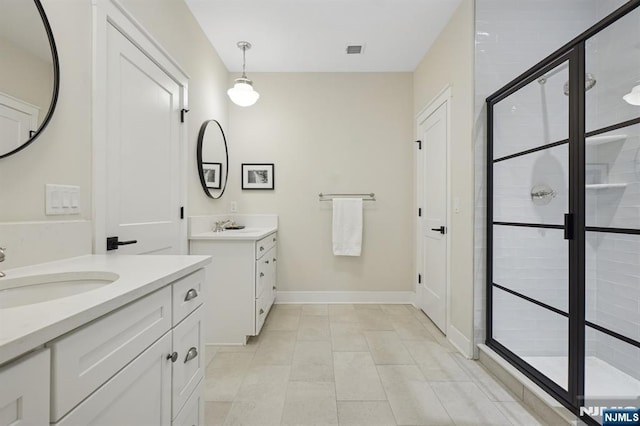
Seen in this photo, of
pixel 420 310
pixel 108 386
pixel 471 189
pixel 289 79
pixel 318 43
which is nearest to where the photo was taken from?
pixel 108 386

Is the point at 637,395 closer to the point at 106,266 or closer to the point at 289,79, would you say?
the point at 106,266

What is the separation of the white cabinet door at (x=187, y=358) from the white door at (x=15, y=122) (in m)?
0.82

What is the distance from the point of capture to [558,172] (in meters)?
1.87

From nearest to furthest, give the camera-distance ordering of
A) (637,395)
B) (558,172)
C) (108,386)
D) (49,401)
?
(49,401) → (108,386) → (637,395) → (558,172)

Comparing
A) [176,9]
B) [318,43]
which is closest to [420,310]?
[318,43]

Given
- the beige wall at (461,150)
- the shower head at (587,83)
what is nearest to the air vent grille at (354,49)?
the beige wall at (461,150)

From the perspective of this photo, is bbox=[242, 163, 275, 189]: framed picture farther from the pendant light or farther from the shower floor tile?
the shower floor tile

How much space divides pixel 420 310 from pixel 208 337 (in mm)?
2142

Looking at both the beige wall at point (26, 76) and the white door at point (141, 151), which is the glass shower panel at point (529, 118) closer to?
the white door at point (141, 151)

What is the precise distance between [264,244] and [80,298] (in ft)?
6.77

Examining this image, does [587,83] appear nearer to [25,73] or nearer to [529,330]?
[529,330]

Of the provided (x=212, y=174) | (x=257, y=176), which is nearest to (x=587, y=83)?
(x=212, y=174)

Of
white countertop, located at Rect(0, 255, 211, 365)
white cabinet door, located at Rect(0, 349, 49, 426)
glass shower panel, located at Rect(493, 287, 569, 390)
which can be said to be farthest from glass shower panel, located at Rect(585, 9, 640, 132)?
white cabinet door, located at Rect(0, 349, 49, 426)

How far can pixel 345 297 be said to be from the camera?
3.47 meters
